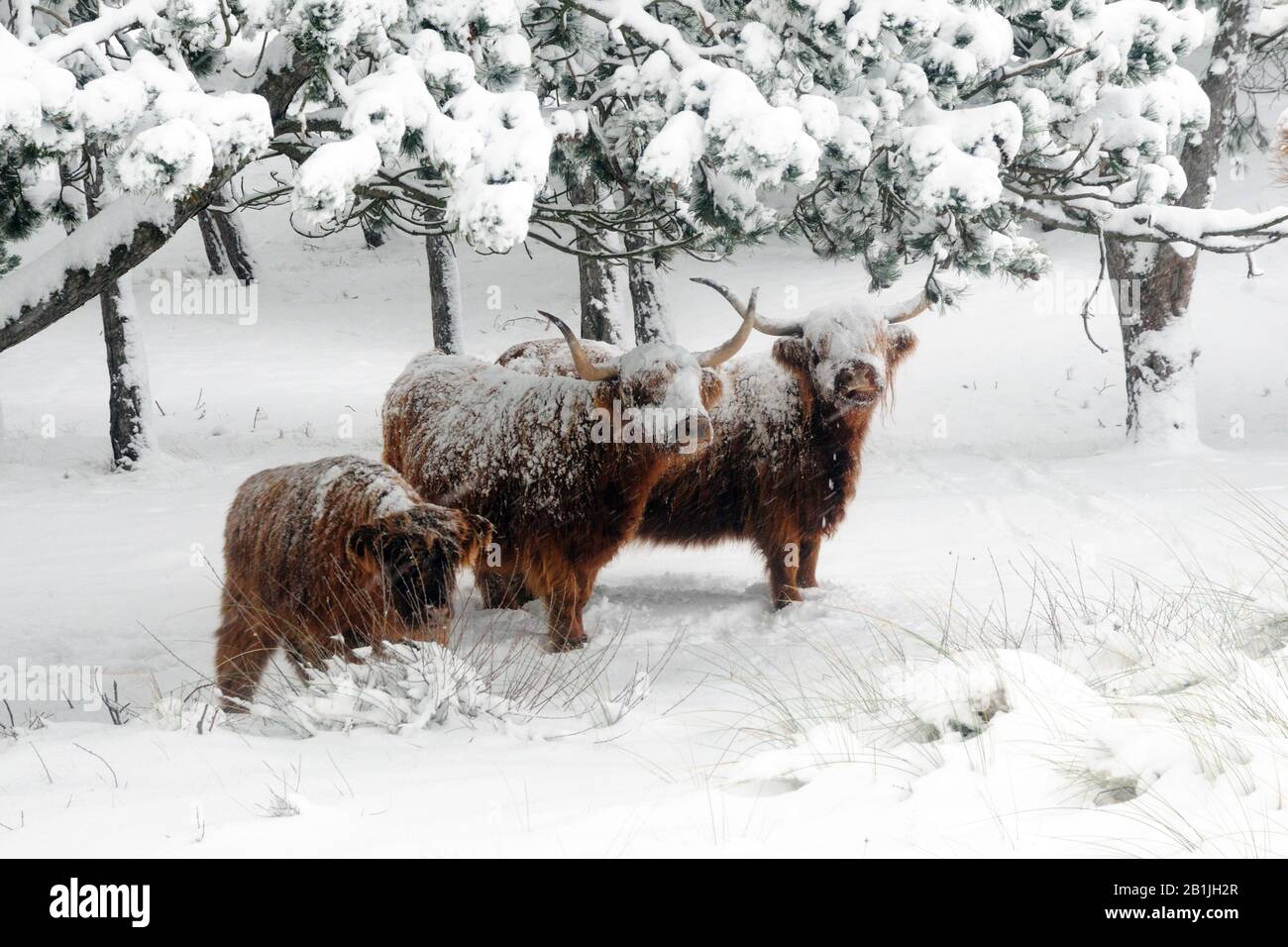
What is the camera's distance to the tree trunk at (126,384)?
10555 mm

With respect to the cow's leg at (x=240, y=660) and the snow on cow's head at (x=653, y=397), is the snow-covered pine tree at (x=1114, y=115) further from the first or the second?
the cow's leg at (x=240, y=660)

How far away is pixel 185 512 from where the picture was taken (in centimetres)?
896

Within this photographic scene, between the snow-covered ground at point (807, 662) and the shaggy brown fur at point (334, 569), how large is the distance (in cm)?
48

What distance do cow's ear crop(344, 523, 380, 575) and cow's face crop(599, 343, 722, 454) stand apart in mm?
1647

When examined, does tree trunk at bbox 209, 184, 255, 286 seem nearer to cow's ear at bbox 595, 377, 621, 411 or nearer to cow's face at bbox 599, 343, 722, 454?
cow's ear at bbox 595, 377, 621, 411

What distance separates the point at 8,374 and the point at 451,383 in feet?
42.6

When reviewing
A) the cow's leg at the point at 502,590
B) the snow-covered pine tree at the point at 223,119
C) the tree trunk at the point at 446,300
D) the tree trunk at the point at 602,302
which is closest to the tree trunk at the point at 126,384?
the tree trunk at the point at 446,300

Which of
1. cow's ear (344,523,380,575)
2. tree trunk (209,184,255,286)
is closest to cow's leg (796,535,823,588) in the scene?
cow's ear (344,523,380,575)

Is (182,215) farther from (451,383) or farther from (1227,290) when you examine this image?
(1227,290)

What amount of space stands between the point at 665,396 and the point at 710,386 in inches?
19.7

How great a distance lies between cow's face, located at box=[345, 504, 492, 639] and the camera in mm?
4246

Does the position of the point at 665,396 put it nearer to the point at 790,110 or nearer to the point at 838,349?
the point at 838,349

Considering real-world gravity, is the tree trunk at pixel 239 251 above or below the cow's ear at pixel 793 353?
above

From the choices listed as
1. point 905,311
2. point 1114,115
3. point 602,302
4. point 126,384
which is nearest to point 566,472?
point 905,311
